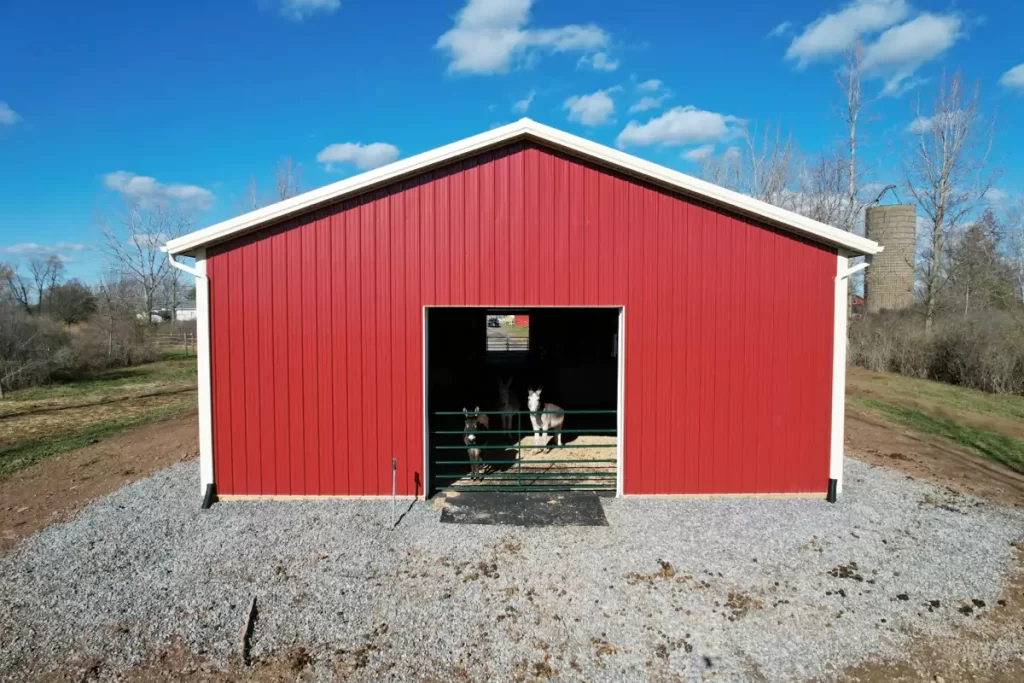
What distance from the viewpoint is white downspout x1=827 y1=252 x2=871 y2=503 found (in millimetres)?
6488

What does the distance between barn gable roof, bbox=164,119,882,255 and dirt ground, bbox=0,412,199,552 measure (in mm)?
3557

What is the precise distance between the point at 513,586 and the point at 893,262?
30460 millimetres

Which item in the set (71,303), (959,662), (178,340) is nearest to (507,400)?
(959,662)

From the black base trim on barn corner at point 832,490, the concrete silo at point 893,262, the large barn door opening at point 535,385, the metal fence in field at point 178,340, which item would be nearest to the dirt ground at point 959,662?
the black base trim on barn corner at point 832,490

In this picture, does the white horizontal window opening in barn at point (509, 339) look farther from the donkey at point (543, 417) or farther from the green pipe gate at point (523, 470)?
the green pipe gate at point (523, 470)

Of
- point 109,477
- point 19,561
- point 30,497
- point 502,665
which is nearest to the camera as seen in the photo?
point 502,665

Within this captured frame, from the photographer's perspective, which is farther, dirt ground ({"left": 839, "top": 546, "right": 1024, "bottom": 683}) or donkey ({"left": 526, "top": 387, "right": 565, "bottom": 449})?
donkey ({"left": 526, "top": 387, "right": 565, "bottom": 449})

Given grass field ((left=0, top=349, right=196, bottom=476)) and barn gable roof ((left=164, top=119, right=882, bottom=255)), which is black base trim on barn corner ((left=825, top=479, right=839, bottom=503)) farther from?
grass field ((left=0, top=349, right=196, bottom=476))

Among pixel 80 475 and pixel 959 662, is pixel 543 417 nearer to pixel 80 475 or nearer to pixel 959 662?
pixel 959 662

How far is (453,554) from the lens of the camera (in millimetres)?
5195

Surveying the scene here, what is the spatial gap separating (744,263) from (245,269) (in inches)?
245

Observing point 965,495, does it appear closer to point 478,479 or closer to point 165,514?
point 478,479

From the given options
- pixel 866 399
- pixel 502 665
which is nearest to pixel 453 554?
pixel 502 665

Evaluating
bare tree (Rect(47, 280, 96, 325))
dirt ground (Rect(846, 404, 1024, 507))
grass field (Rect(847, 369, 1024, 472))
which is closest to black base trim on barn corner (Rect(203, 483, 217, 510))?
dirt ground (Rect(846, 404, 1024, 507))
